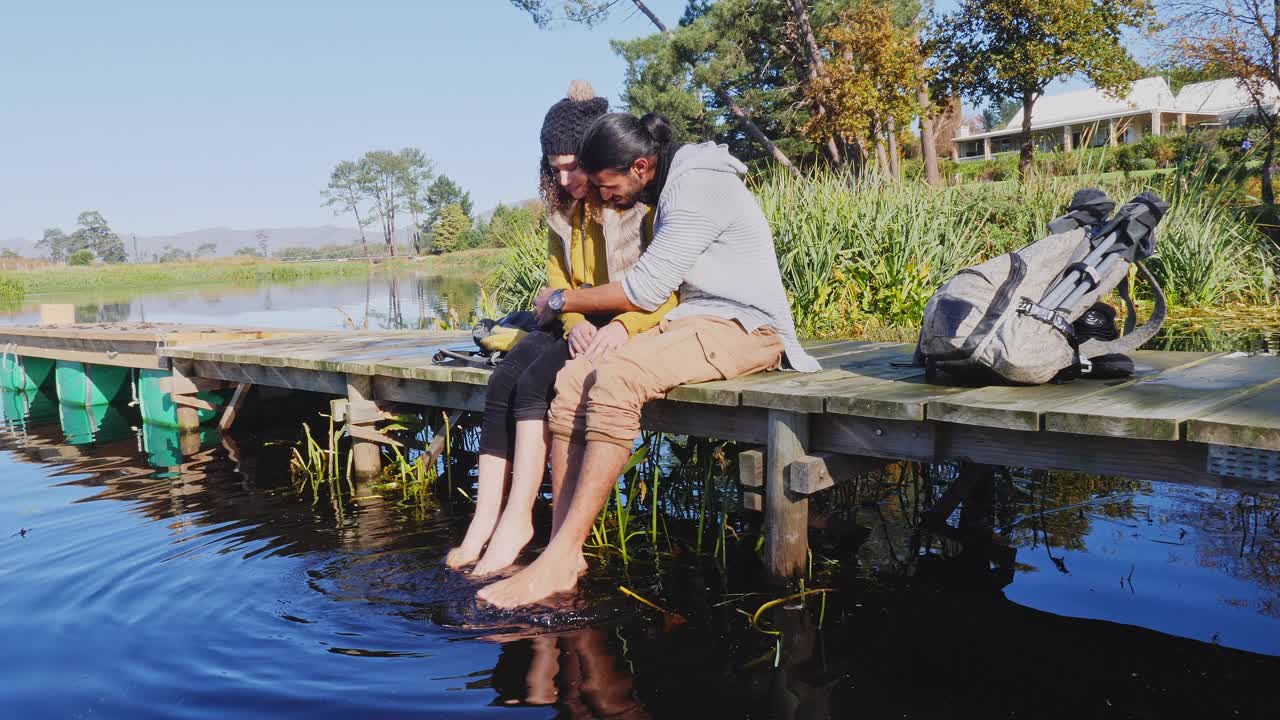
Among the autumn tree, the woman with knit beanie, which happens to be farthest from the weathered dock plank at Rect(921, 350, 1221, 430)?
the autumn tree

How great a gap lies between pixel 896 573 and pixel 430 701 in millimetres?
1766

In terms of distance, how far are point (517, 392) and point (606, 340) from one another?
0.38 metres

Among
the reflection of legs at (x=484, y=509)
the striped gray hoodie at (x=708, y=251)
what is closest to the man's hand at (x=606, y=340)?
the striped gray hoodie at (x=708, y=251)

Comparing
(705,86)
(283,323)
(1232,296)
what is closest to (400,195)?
(705,86)

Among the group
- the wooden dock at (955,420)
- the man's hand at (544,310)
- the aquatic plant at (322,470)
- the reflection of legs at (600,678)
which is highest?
the man's hand at (544,310)

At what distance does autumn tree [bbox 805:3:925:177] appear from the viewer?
62.7 feet

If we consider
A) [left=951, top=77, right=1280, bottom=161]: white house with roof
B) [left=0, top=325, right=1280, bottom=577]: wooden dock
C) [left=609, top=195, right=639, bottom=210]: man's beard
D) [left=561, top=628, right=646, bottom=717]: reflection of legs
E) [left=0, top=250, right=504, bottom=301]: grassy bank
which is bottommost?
[left=561, top=628, right=646, bottom=717]: reflection of legs

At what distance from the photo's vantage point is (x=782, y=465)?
3.29m

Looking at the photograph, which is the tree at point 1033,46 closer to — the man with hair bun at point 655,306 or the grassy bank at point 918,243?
the grassy bank at point 918,243

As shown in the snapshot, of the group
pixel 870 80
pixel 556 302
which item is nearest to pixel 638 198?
pixel 556 302

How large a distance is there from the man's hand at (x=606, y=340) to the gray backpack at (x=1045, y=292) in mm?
1034

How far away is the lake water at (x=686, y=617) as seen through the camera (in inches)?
105

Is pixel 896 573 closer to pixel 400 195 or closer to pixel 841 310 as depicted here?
pixel 841 310

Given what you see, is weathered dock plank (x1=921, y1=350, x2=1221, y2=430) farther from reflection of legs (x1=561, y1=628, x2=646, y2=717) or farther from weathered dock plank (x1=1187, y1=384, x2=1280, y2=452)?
reflection of legs (x1=561, y1=628, x2=646, y2=717)
